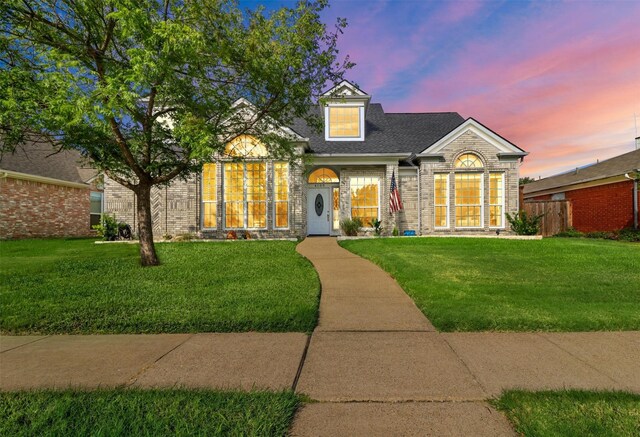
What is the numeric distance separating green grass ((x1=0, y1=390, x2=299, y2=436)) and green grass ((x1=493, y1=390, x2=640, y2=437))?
1.69 metres

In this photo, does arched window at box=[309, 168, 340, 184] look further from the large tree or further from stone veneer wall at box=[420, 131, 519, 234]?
the large tree

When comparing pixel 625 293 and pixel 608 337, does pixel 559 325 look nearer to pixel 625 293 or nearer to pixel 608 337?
pixel 608 337

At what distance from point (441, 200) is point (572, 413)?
13928mm

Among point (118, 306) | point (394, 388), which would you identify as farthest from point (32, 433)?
point (118, 306)

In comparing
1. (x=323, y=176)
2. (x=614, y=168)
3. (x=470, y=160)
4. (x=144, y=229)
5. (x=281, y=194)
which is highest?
(x=614, y=168)

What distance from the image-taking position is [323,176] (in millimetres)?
15922

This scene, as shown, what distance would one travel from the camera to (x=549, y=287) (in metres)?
5.99

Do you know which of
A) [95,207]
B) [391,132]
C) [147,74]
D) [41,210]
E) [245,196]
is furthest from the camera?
[95,207]

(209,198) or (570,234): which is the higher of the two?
(209,198)

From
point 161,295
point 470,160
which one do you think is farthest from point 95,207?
point 470,160

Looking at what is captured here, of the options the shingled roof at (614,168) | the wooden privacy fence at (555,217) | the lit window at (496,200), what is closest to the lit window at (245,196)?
the lit window at (496,200)

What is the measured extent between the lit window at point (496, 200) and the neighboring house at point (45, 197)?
19139 mm

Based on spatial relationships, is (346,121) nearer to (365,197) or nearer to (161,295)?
(365,197)

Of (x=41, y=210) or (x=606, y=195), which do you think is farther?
(x=606, y=195)
